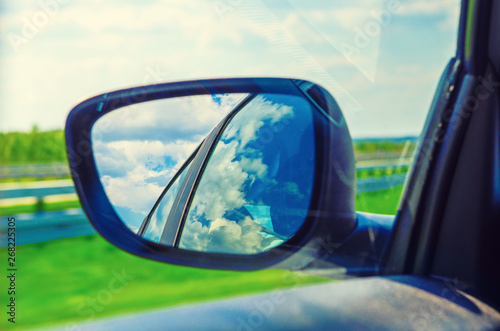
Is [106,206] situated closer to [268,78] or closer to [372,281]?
[268,78]

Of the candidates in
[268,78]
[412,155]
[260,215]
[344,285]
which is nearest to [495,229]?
[412,155]

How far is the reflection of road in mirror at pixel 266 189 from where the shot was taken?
1662 mm

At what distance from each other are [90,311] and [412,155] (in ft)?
8.24

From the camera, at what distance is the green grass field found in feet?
12.0

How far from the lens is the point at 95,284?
4.77 metres

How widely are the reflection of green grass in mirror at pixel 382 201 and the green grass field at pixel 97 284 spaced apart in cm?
112

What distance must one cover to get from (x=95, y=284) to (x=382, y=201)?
368 centimetres

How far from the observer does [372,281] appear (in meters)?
1.74

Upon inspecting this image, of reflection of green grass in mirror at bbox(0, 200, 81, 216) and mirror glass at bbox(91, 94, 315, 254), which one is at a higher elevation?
mirror glass at bbox(91, 94, 315, 254)

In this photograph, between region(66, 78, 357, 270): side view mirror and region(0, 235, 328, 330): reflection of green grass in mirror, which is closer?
region(66, 78, 357, 270): side view mirror

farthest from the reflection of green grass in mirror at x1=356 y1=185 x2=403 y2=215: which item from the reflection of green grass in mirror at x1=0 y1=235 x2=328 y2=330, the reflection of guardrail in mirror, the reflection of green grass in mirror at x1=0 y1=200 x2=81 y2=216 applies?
the reflection of green grass in mirror at x1=0 y1=200 x2=81 y2=216

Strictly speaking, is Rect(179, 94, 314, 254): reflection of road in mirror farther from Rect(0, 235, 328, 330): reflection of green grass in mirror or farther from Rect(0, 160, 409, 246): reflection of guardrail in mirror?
Rect(0, 160, 409, 246): reflection of guardrail in mirror

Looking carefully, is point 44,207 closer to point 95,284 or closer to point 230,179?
point 95,284

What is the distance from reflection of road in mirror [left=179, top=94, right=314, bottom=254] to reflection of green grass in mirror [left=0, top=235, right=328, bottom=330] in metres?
1.41
